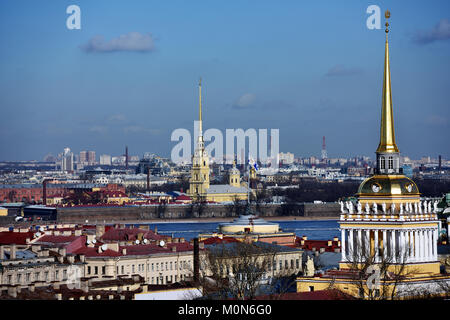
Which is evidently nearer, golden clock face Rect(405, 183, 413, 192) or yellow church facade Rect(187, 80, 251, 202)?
golden clock face Rect(405, 183, 413, 192)

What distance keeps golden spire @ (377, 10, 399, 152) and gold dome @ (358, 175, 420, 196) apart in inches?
28.9

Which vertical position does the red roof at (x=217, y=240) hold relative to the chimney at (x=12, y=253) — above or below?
below

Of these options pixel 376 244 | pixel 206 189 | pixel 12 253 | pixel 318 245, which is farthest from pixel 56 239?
pixel 206 189

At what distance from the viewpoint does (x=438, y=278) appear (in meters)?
20.1

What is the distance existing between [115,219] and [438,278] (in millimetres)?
77309

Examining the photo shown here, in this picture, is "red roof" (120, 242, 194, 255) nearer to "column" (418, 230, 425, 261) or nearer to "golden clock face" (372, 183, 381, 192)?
"golden clock face" (372, 183, 381, 192)

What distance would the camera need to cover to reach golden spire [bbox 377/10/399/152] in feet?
71.9

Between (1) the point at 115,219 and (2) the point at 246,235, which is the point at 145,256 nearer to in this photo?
(2) the point at 246,235

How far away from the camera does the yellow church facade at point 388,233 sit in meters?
19.9

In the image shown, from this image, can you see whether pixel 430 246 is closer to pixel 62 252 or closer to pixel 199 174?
pixel 62 252

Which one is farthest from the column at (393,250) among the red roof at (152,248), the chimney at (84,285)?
the red roof at (152,248)

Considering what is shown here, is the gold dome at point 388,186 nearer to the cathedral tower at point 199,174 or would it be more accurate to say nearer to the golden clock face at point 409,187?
the golden clock face at point 409,187

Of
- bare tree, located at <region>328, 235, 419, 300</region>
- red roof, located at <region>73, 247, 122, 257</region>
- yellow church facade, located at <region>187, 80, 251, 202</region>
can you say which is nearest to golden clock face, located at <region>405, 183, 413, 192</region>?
bare tree, located at <region>328, 235, 419, 300</region>
